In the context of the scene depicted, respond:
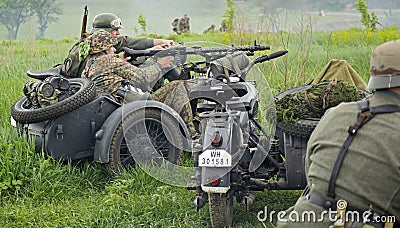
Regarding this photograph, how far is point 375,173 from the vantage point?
3354 millimetres

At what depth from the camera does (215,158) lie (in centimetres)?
507

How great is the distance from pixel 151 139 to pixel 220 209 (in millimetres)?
2025

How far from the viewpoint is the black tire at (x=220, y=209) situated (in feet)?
16.9

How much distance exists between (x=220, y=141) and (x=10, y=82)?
564 cm

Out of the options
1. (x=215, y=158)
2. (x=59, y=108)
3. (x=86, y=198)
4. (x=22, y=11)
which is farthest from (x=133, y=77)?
(x=22, y=11)

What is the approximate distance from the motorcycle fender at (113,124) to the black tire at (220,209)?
5.26ft

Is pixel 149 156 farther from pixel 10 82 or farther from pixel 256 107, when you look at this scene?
pixel 10 82

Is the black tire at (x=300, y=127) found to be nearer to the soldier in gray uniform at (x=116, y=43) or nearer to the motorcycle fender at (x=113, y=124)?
the motorcycle fender at (x=113, y=124)

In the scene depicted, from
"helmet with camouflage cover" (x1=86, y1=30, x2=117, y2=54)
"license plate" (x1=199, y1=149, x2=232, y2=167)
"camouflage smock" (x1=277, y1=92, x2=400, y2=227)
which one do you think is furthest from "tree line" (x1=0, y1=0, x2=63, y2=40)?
"camouflage smock" (x1=277, y1=92, x2=400, y2=227)

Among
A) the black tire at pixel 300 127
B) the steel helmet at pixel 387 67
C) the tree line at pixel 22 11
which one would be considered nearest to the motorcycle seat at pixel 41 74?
the black tire at pixel 300 127

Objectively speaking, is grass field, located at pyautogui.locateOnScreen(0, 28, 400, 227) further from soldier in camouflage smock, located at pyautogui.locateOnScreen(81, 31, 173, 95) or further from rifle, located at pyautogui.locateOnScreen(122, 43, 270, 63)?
rifle, located at pyautogui.locateOnScreen(122, 43, 270, 63)

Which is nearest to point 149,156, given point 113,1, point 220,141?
point 220,141

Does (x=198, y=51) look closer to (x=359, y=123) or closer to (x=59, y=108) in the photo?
(x=59, y=108)

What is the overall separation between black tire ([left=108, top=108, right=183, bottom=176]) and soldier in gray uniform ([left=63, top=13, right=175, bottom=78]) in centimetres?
113
